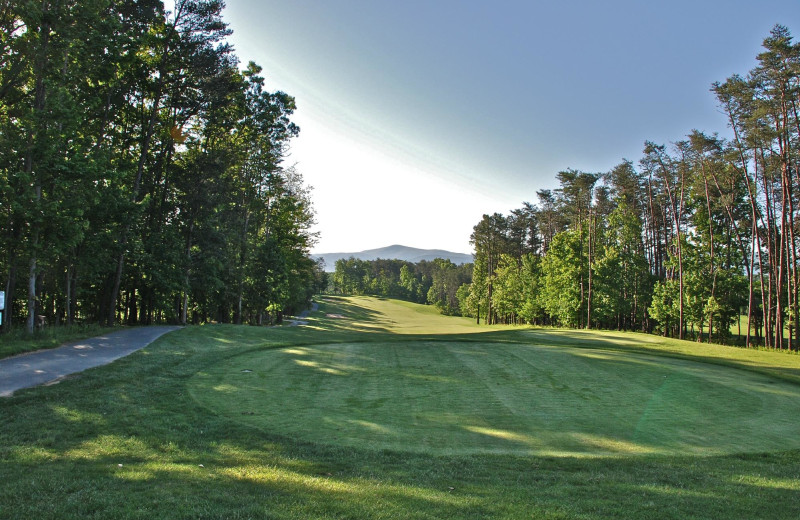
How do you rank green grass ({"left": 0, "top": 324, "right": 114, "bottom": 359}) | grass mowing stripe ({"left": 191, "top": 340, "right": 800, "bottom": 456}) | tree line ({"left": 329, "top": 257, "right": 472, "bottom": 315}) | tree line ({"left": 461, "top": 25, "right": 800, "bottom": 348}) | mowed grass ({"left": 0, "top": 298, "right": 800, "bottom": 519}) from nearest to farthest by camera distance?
mowed grass ({"left": 0, "top": 298, "right": 800, "bottom": 519}) < grass mowing stripe ({"left": 191, "top": 340, "right": 800, "bottom": 456}) < green grass ({"left": 0, "top": 324, "right": 114, "bottom": 359}) < tree line ({"left": 461, "top": 25, "right": 800, "bottom": 348}) < tree line ({"left": 329, "top": 257, "right": 472, "bottom": 315})

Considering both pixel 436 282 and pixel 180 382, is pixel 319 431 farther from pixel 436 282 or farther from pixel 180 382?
pixel 436 282

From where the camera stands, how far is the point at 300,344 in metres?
16.2

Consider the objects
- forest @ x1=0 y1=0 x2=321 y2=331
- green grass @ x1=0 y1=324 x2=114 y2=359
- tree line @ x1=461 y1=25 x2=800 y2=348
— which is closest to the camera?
green grass @ x1=0 y1=324 x2=114 y2=359

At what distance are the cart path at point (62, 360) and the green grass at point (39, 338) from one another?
0.30m

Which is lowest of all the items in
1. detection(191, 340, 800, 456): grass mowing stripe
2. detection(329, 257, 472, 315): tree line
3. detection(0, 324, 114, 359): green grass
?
detection(191, 340, 800, 456): grass mowing stripe

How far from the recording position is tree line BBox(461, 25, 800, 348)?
27078 mm

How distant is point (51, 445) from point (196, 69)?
23.8 m

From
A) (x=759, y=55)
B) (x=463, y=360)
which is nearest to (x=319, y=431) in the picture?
(x=463, y=360)

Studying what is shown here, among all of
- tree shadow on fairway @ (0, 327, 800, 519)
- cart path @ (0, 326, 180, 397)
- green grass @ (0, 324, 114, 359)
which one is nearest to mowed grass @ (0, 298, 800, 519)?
tree shadow on fairway @ (0, 327, 800, 519)

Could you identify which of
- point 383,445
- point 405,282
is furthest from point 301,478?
point 405,282

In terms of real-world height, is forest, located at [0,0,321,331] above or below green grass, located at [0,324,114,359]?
above

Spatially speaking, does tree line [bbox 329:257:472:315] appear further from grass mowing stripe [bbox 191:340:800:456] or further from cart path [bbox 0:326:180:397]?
grass mowing stripe [bbox 191:340:800:456]

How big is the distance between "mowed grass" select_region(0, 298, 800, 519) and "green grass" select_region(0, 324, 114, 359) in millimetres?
3422

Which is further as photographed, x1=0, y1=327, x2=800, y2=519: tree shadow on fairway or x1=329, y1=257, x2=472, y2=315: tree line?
x1=329, y1=257, x2=472, y2=315: tree line
